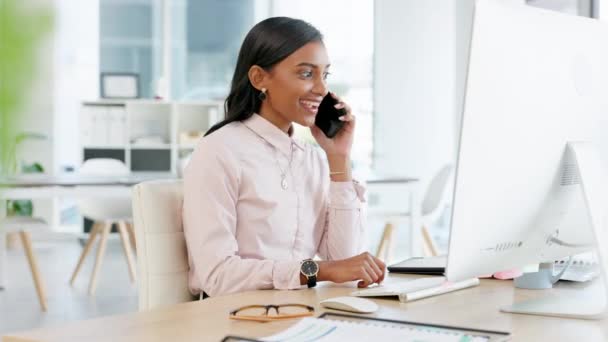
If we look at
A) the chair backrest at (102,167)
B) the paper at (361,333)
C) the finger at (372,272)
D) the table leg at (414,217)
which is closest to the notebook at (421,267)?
the finger at (372,272)

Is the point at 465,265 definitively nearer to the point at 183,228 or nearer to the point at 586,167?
the point at 586,167

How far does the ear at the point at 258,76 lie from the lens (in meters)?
1.97

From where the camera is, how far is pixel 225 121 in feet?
6.54

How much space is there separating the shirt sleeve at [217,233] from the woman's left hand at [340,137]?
31 centimetres

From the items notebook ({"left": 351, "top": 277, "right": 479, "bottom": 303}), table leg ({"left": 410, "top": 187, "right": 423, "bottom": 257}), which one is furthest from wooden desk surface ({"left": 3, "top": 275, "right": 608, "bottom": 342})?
table leg ({"left": 410, "top": 187, "right": 423, "bottom": 257})

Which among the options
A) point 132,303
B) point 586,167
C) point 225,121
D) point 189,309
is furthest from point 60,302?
point 586,167

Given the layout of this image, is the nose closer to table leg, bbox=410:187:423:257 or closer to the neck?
the neck

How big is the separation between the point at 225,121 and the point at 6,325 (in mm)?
2760

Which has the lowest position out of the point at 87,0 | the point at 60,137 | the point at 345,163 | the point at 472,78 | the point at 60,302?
the point at 60,302

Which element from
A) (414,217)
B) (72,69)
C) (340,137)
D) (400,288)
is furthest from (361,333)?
(72,69)

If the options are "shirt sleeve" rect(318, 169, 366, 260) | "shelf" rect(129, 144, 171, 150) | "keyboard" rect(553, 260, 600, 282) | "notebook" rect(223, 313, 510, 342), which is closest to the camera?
"notebook" rect(223, 313, 510, 342)

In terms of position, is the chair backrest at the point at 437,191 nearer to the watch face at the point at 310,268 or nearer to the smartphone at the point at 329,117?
the smartphone at the point at 329,117

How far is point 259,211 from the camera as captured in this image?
6.21 ft

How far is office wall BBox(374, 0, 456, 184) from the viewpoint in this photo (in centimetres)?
806
